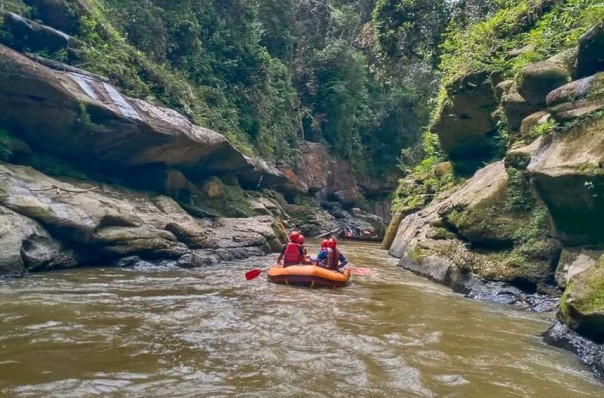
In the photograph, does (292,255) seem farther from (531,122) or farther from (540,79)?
(540,79)

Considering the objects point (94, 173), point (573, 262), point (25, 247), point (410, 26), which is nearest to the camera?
point (573, 262)

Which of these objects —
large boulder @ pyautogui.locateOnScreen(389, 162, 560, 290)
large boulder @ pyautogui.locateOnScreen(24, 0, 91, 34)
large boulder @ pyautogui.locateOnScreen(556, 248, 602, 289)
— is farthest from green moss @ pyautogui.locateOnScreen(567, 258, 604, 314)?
large boulder @ pyautogui.locateOnScreen(24, 0, 91, 34)

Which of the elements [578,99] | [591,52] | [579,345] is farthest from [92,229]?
[591,52]

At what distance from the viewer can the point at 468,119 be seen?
13336 mm

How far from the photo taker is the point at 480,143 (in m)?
14.0

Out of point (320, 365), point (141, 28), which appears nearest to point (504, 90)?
point (320, 365)

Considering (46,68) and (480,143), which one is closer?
(46,68)

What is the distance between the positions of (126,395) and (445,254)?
26.8 feet

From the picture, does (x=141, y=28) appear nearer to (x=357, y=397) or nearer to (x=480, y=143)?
(x=480, y=143)

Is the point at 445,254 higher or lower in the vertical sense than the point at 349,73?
lower

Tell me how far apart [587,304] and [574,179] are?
2238 millimetres

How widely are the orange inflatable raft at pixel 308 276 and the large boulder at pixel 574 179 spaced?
3.87 m

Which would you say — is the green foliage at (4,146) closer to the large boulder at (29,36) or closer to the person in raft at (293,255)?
the large boulder at (29,36)

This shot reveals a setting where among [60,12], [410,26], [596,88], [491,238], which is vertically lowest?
[491,238]
